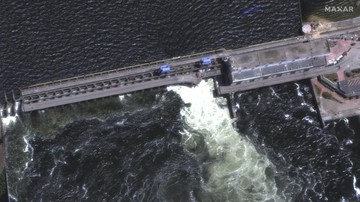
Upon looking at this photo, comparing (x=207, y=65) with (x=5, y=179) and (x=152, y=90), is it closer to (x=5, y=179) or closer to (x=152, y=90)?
(x=152, y=90)

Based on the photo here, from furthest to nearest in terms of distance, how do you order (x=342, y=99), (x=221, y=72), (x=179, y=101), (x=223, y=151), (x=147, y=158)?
(x=179, y=101) → (x=221, y=72) → (x=342, y=99) → (x=223, y=151) → (x=147, y=158)

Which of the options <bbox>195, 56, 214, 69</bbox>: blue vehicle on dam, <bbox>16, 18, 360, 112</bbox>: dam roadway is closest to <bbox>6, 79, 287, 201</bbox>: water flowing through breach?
<bbox>16, 18, 360, 112</bbox>: dam roadway

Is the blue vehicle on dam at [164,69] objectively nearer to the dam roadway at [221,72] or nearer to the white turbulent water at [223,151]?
the dam roadway at [221,72]

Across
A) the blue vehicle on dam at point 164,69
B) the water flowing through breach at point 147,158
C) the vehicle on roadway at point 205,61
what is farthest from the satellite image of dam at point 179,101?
the vehicle on roadway at point 205,61

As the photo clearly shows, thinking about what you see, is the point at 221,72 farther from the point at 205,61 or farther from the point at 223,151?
the point at 223,151

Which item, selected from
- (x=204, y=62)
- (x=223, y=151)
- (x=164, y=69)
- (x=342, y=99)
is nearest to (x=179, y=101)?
(x=164, y=69)

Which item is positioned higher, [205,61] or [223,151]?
[205,61]
